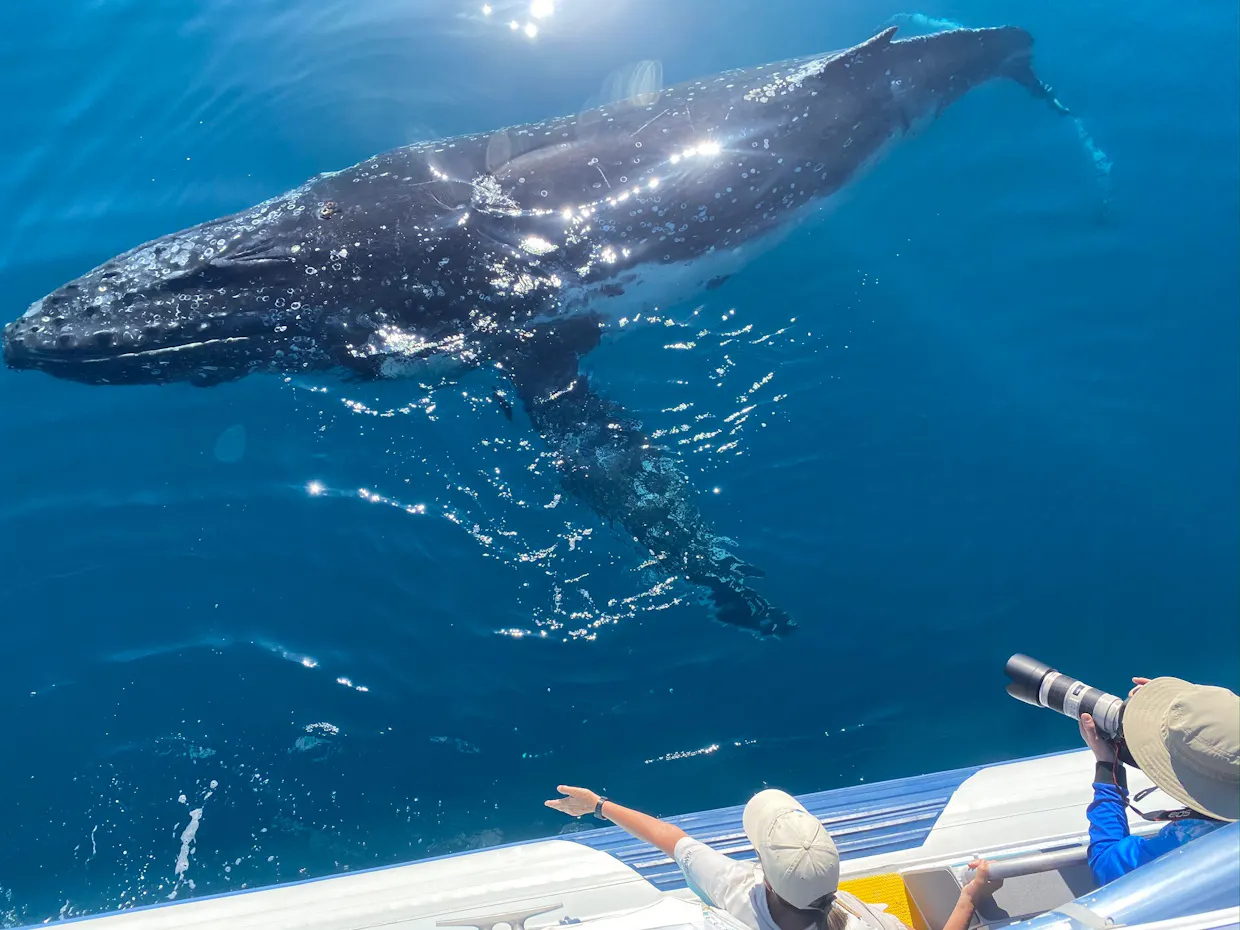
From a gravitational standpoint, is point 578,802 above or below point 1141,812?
above

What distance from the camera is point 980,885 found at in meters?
6.52

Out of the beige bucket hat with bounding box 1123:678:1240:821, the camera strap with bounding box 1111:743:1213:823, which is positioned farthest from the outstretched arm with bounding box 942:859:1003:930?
the beige bucket hat with bounding box 1123:678:1240:821

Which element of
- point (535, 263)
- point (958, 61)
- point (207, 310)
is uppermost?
point (958, 61)

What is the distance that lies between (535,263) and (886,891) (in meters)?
7.60

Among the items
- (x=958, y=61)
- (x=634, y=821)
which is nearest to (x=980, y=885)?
(x=634, y=821)

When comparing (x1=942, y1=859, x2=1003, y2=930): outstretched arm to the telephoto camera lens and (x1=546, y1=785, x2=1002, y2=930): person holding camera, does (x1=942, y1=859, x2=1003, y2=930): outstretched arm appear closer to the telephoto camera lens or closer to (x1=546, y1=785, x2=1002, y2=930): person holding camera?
(x1=546, y1=785, x2=1002, y2=930): person holding camera

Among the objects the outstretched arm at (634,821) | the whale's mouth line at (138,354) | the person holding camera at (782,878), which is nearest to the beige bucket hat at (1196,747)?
the person holding camera at (782,878)

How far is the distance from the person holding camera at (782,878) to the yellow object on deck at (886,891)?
2.08 ft

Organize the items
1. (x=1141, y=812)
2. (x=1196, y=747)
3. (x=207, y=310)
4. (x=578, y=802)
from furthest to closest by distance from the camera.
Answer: (x=207, y=310), (x=578, y=802), (x=1141, y=812), (x=1196, y=747)

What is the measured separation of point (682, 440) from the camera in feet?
35.4

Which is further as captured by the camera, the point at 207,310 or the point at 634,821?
the point at 207,310

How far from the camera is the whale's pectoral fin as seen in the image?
9.87 meters

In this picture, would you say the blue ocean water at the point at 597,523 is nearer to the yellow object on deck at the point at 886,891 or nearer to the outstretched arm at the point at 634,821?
the outstretched arm at the point at 634,821

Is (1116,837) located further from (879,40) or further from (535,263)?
(879,40)
